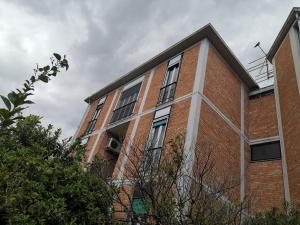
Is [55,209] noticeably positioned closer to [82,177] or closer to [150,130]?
[82,177]

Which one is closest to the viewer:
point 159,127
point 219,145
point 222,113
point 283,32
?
point 219,145

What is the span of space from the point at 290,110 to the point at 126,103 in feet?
26.9

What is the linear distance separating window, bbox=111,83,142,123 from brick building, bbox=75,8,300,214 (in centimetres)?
7

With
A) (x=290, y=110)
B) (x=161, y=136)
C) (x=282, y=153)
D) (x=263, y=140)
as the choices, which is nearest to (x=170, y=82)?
(x=161, y=136)

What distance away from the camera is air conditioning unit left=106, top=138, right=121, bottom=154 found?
13711mm

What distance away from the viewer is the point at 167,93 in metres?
11.7

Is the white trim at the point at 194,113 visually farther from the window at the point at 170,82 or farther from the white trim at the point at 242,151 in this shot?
the white trim at the point at 242,151

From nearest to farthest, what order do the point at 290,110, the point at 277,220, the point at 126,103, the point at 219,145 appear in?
the point at 277,220 → the point at 219,145 → the point at 290,110 → the point at 126,103

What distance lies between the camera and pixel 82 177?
23.5 feet

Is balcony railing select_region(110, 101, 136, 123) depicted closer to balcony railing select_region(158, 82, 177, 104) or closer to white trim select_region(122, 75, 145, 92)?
white trim select_region(122, 75, 145, 92)

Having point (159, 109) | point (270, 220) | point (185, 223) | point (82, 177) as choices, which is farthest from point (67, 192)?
point (159, 109)

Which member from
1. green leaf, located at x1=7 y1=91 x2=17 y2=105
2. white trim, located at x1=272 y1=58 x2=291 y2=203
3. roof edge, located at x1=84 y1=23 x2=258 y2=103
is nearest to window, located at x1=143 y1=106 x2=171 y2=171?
roof edge, located at x1=84 y1=23 x2=258 y2=103

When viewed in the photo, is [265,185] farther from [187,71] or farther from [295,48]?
[295,48]

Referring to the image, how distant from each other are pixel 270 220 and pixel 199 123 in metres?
4.46
